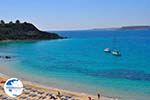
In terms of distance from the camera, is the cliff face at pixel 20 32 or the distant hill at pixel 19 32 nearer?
the cliff face at pixel 20 32

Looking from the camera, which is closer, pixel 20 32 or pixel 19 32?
pixel 19 32

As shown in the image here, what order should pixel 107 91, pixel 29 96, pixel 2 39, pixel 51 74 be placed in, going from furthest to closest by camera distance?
pixel 2 39
pixel 51 74
pixel 107 91
pixel 29 96

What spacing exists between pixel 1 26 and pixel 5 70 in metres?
135

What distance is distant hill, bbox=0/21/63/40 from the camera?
7133 inches

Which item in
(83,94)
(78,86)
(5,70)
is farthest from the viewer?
(5,70)

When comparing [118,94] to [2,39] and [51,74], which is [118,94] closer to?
[51,74]

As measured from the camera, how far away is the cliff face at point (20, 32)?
593 feet

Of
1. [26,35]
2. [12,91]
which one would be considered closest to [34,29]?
[26,35]

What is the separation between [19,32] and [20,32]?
68 centimetres

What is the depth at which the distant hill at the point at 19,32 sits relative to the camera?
181175 millimetres

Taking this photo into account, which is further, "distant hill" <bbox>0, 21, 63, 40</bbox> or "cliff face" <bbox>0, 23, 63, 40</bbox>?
"distant hill" <bbox>0, 21, 63, 40</bbox>

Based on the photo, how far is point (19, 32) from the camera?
618 feet

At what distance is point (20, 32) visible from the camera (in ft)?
620

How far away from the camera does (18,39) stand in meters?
179
